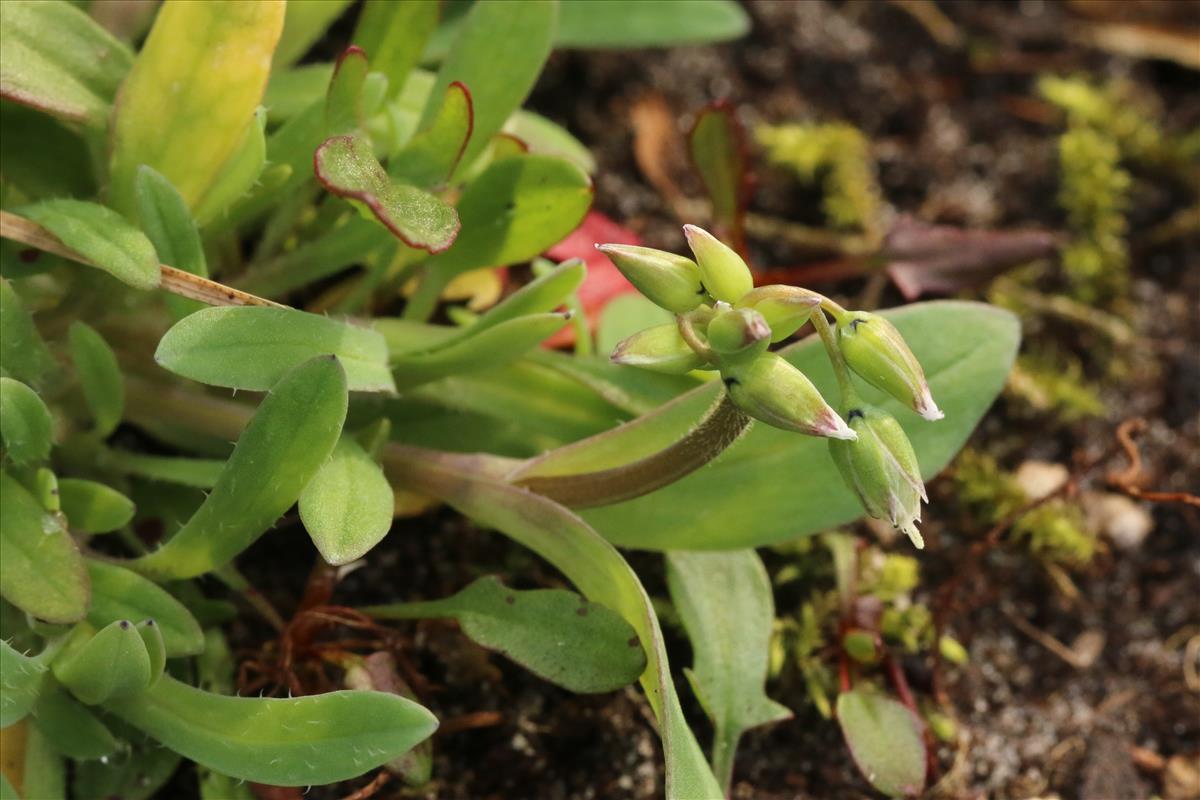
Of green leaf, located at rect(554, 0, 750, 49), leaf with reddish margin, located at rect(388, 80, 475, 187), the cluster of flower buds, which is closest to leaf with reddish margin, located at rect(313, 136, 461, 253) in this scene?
leaf with reddish margin, located at rect(388, 80, 475, 187)

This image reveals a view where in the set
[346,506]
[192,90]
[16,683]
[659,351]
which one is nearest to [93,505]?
[16,683]

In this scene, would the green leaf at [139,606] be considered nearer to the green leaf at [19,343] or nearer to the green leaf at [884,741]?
the green leaf at [19,343]

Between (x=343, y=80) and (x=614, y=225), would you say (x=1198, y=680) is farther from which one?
(x=343, y=80)

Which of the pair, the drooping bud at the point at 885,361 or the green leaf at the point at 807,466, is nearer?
the drooping bud at the point at 885,361

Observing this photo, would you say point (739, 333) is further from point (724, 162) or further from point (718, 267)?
point (724, 162)

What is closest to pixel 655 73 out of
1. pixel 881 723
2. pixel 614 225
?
pixel 614 225

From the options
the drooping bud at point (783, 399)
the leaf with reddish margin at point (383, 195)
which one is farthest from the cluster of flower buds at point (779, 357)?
the leaf with reddish margin at point (383, 195)
